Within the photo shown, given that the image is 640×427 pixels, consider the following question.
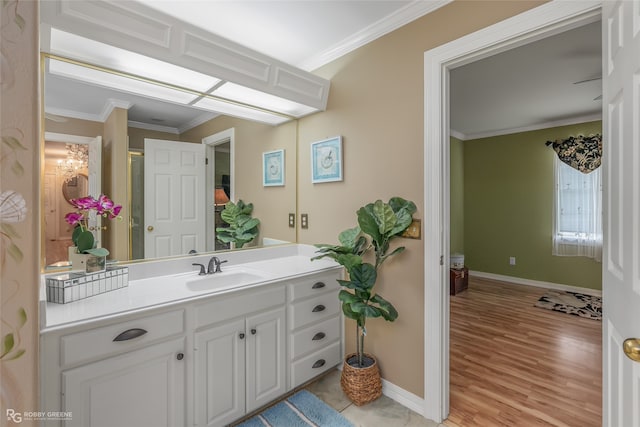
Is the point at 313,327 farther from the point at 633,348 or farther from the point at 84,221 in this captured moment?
the point at 633,348

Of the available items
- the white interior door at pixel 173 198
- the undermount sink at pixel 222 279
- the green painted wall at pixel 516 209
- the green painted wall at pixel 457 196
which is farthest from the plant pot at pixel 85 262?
the green painted wall at pixel 516 209

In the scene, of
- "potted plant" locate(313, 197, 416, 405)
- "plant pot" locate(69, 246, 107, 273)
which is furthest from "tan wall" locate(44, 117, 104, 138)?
"potted plant" locate(313, 197, 416, 405)

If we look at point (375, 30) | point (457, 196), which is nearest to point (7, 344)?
point (375, 30)

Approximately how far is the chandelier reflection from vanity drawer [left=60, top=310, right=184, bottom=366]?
862mm

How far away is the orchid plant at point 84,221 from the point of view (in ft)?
5.09

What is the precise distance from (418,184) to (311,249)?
1081mm

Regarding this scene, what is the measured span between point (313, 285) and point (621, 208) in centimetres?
157

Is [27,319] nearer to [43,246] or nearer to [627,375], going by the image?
[43,246]

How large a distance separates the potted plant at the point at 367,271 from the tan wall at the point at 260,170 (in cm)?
78

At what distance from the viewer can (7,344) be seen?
0.59m

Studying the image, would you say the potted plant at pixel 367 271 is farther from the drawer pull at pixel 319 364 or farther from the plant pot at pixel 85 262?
the plant pot at pixel 85 262

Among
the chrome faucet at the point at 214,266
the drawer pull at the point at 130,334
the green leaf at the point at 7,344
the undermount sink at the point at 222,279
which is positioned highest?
the green leaf at the point at 7,344

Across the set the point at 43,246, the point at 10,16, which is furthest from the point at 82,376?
the point at 10,16

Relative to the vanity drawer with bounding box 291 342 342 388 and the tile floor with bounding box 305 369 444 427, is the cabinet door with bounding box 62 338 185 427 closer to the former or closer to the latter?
the vanity drawer with bounding box 291 342 342 388
